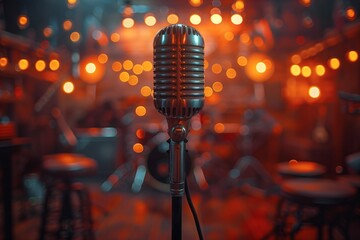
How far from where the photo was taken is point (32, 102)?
16.2ft

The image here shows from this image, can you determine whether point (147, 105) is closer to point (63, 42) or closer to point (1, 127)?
point (63, 42)

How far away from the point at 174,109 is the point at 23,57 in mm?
4210

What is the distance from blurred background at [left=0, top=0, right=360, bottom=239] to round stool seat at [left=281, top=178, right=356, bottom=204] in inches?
44.8

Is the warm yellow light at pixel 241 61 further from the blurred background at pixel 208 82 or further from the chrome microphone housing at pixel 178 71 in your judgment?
the chrome microphone housing at pixel 178 71

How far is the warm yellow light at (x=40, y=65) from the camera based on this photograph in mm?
5075

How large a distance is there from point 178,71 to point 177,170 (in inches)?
13.7

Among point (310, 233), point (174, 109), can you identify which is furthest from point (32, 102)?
point (174, 109)

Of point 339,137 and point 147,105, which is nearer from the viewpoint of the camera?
point 339,137

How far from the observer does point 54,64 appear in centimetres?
559

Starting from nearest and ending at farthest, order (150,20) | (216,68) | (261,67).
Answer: (150,20) → (261,67) → (216,68)

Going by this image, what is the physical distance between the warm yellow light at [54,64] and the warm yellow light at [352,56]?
430cm

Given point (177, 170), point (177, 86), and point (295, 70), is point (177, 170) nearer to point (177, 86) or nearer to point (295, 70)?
point (177, 86)

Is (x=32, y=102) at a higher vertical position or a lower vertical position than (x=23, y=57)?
lower

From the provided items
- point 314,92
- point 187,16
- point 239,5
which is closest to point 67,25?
point 187,16
